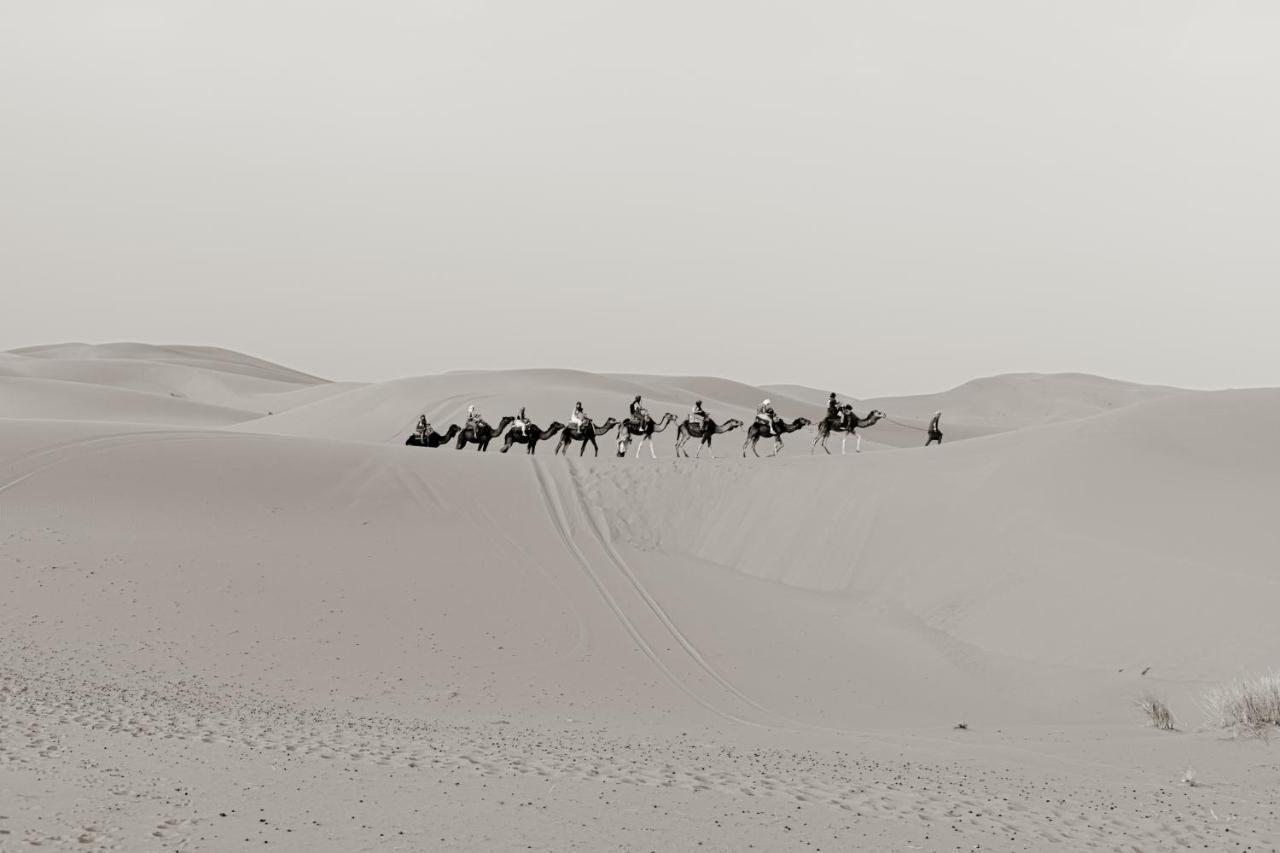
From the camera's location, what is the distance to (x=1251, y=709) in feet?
35.4

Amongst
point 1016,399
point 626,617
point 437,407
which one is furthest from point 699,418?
point 1016,399

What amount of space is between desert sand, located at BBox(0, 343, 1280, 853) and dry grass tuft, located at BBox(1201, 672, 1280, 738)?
42cm

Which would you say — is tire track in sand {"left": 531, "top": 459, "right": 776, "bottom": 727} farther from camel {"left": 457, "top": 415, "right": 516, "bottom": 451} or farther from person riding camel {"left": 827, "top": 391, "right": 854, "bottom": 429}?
person riding camel {"left": 827, "top": 391, "right": 854, "bottom": 429}

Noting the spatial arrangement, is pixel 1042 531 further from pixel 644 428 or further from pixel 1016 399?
pixel 1016 399

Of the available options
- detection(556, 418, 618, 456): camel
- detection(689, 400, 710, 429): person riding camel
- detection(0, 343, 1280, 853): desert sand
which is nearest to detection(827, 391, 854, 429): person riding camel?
detection(689, 400, 710, 429): person riding camel

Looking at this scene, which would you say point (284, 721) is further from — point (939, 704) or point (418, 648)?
point (939, 704)

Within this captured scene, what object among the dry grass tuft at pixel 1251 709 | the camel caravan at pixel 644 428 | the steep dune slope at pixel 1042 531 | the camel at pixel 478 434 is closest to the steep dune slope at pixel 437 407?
the camel at pixel 478 434

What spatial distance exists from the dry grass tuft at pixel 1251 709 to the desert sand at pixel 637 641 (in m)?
0.42

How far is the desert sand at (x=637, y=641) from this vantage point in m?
7.06

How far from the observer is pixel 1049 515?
751 inches

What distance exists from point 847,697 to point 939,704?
1.14 m

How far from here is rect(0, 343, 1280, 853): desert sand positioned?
7.06 m

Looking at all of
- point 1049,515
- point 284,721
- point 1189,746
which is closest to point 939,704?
point 1189,746

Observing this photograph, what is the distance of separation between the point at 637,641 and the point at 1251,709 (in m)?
7.51
